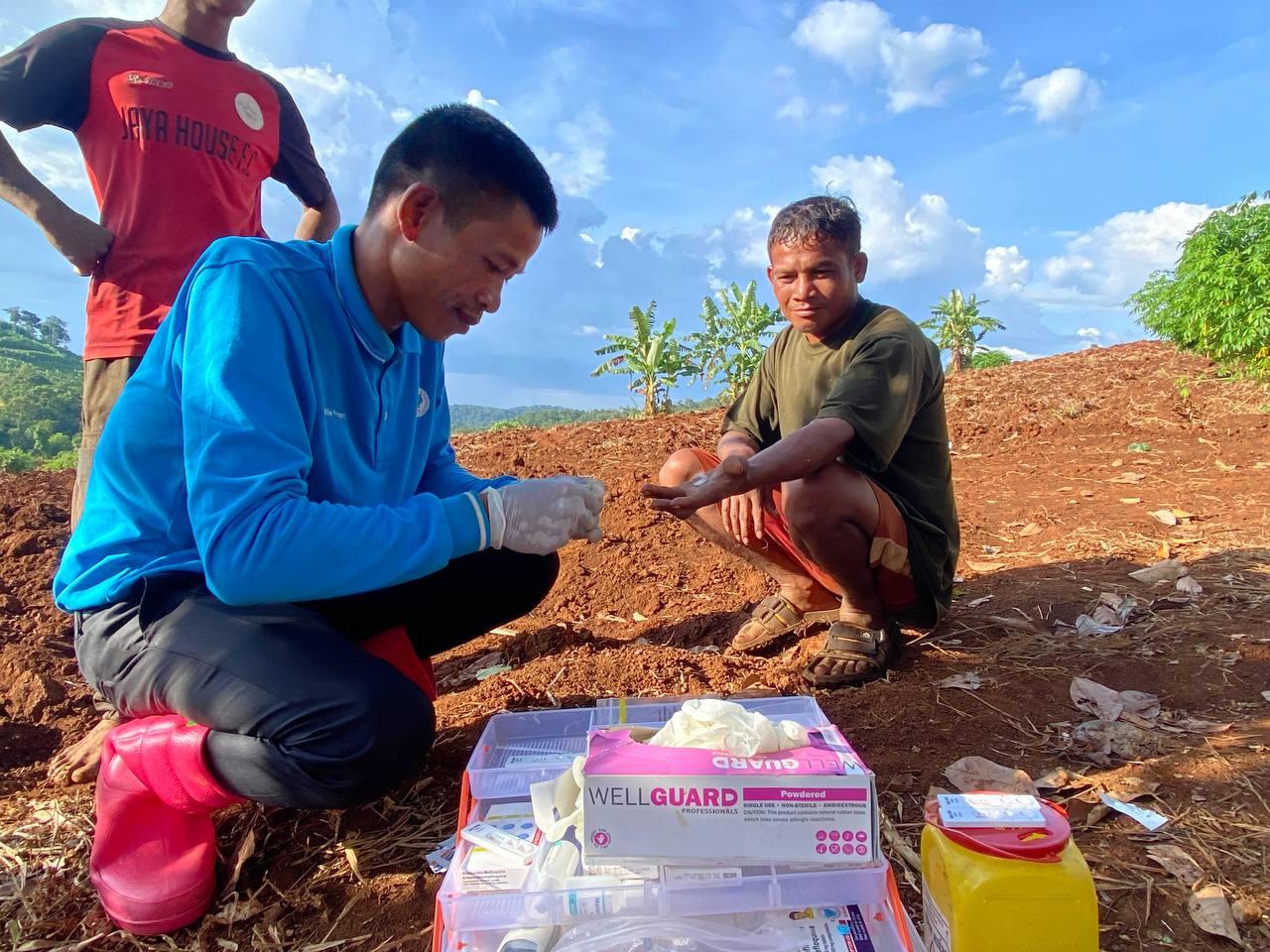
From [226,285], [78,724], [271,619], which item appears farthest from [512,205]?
[78,724]

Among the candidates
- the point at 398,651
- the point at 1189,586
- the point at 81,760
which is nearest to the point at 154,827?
the point at 398,651

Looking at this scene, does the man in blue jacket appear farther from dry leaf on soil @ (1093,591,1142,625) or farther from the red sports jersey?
dry leaf on soil @ (1093,591,1142,625)

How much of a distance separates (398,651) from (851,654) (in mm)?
1325

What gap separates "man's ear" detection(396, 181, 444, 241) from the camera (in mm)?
1528

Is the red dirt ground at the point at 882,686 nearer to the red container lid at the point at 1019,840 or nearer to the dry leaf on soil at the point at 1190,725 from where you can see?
the dry leaf on soil at the point at 1190,725

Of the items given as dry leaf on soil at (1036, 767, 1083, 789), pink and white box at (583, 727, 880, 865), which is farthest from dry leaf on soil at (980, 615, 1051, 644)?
pink and white box at (583, 727, 880, 865)

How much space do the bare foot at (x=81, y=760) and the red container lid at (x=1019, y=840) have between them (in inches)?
76.1

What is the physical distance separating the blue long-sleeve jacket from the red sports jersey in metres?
0.83

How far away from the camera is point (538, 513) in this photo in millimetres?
1621

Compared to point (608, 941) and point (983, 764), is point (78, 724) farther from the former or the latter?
point (983, 764)

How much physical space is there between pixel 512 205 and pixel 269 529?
2.60ft

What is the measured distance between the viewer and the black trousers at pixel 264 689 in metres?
1.41

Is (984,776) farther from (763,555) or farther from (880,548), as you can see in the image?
(763,555)

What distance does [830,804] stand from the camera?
1.12 m
